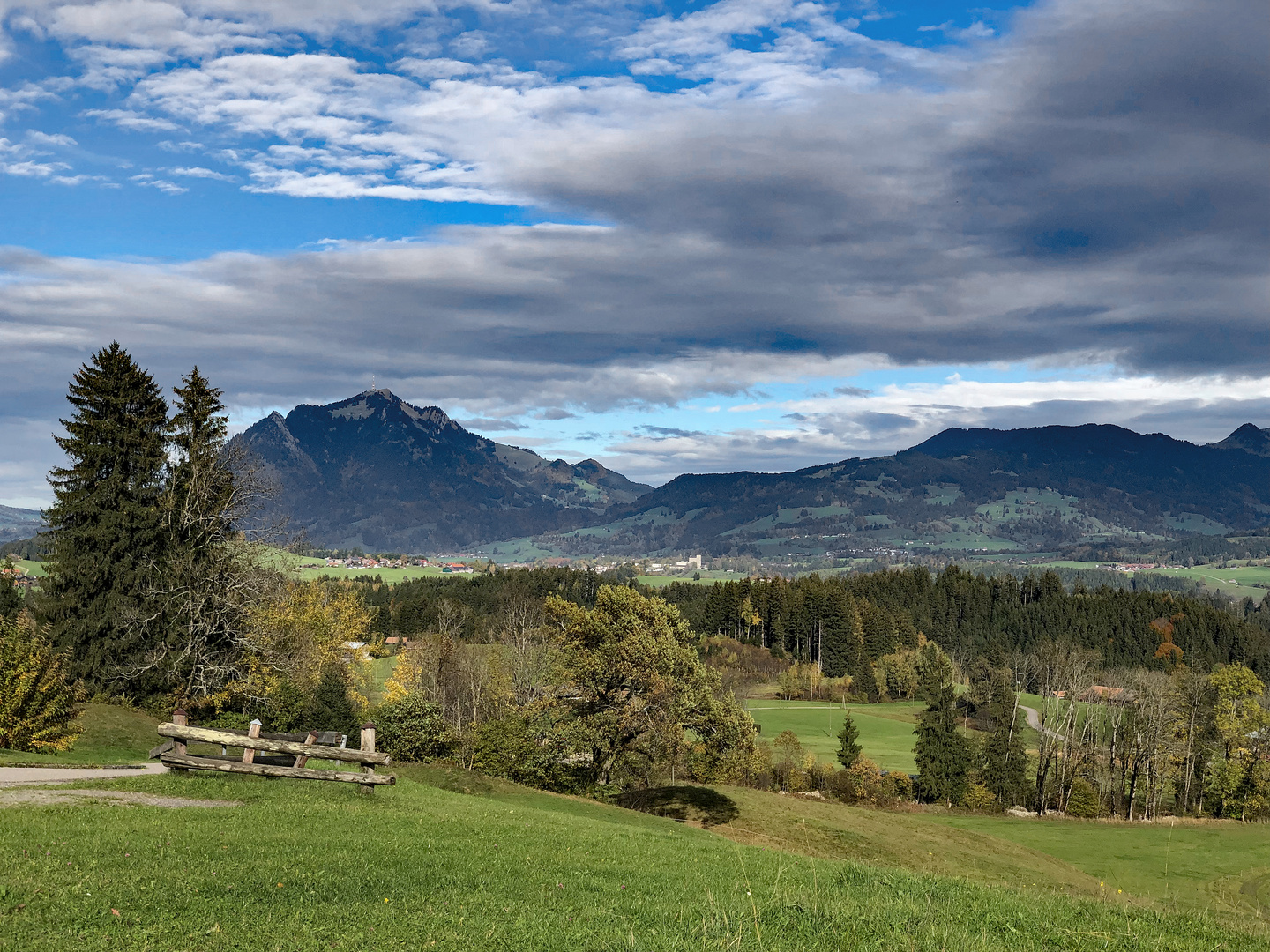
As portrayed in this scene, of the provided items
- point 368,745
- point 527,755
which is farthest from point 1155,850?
point 368,745

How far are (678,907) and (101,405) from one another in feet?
165

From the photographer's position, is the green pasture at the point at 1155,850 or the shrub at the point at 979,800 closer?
the green pasture at the point at 1155,850

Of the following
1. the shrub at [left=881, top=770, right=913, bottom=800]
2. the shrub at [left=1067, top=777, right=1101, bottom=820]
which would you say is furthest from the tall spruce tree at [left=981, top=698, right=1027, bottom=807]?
the shrub at [left=881, top=770, right=913, bottom=800]

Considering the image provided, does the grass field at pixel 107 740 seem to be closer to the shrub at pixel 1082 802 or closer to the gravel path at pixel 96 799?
the gravel path at pixel 96 799

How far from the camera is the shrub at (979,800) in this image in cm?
8572

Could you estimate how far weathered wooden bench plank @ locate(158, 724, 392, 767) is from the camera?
24.0 meters

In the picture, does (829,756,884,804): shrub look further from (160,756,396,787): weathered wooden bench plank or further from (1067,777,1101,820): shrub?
(160,756,396,787): weathered wooden bench plank

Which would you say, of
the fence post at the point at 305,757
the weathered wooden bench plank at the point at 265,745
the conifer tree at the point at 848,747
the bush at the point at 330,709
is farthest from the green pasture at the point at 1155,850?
the bush at the point at 330,709

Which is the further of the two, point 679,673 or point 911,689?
point 911,689

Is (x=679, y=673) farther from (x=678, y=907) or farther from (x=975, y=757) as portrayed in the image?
(x=975, y=757)

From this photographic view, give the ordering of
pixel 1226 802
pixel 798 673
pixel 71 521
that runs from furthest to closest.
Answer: pixel 798 673
pixel 1226 802
pixel 71 521

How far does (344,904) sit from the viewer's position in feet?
40.5

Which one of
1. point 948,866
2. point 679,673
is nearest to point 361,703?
point 679,673

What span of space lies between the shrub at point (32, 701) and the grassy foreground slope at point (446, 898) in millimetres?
15403
